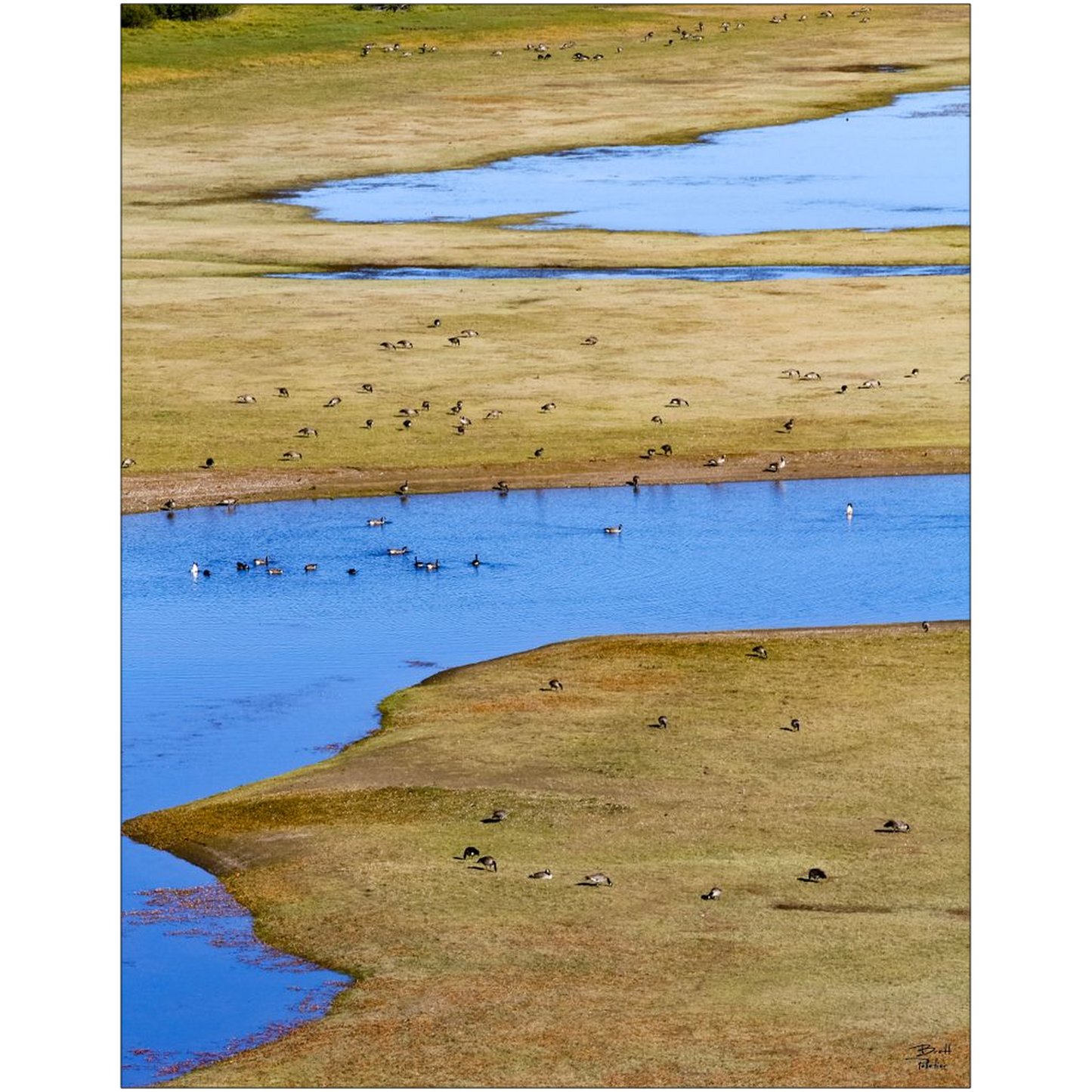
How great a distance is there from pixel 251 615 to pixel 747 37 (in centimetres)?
9333

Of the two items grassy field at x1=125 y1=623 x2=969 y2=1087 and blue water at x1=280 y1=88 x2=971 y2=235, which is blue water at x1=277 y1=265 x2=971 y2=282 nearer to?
blue water at x1=280 y1=88 x2=971 y2=235

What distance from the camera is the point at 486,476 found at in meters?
56.5

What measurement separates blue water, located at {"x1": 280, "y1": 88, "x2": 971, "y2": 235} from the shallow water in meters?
38.8

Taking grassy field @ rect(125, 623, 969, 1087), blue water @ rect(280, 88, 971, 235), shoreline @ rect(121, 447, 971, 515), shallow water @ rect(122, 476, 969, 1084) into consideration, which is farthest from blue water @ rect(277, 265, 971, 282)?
grassy field @ rect(125, 623, 969, 1087)

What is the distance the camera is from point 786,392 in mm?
63594

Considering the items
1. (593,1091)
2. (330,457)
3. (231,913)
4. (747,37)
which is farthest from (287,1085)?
(747,37)

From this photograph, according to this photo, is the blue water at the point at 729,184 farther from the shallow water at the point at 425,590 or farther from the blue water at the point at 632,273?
the shallow water at the point at 425,590

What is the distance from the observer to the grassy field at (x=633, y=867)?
2495 cm

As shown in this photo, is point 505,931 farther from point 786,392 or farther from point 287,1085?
point 786,392

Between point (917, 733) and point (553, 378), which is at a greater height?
point (553, 378)
